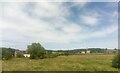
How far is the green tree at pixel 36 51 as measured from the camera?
23.5 m

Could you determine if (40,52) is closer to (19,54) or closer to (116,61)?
(19,54)

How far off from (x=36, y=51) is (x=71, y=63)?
6.78m

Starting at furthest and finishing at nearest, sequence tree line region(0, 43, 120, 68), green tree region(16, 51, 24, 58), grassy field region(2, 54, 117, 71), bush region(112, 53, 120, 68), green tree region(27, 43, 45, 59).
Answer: green tree region(27, 43, 45, 59)
green tree region(16, 51, 24, 58)
grassy field region(2, 54, 117, 71)
tree line region(0, 43, 120, 68)
bush region(112, 53, 120, 68)

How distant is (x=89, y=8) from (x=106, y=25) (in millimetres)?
2991

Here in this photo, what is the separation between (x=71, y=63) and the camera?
18594mm

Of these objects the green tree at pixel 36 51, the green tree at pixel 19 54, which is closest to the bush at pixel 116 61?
the green tree at pixel 19 54

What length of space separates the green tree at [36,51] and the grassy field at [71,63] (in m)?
4.01

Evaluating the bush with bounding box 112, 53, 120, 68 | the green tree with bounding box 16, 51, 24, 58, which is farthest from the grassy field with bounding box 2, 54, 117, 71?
the green tree with bounding box 16, 51, 24, 58

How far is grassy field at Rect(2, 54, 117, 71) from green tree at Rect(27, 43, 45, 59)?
13.2 ft

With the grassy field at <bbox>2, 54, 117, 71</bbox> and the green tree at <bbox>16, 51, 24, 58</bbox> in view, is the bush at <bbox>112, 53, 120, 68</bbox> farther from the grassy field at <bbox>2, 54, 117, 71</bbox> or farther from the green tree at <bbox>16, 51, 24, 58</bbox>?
the green tree at <bbox>16, 51, 24, 58</bbox>

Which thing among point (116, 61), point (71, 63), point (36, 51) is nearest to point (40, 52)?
point (36, 51)

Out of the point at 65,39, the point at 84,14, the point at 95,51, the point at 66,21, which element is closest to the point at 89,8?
the point at 84,14

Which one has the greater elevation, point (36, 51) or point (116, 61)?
point (36, 51)

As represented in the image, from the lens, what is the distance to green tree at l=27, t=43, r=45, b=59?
23516mm
